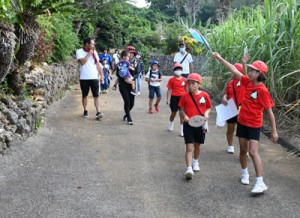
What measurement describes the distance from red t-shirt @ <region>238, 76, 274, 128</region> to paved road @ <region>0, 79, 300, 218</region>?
879 mm

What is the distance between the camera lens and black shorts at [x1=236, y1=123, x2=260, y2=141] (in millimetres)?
5336

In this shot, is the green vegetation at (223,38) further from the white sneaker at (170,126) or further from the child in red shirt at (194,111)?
the white sneaker at (170,126)

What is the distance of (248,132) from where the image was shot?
5.38 meters

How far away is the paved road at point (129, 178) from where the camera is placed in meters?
4.64

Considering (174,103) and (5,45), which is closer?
(5,45)

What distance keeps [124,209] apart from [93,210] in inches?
13.4

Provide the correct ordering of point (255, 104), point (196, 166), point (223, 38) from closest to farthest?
point (255, 104) → point (196, 166) → point (223, 38)

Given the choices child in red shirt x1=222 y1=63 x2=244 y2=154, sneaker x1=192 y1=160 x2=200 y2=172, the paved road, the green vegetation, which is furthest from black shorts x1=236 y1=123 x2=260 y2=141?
the green vegetation

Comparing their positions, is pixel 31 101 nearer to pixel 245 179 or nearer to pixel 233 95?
pixel 233 95

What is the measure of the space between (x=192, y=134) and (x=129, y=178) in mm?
1094

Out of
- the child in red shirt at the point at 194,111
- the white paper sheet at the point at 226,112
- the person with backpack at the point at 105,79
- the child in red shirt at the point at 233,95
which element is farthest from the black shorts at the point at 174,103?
the person with backpack at the point at 105,79

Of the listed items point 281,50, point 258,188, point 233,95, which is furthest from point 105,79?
point 258,188

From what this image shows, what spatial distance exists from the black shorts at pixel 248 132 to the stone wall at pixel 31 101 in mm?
3348

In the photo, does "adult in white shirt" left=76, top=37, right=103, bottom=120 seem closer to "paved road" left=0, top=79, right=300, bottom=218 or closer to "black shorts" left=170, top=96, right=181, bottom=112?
"paved road" left=0, top=79, right=300, bottom=218
